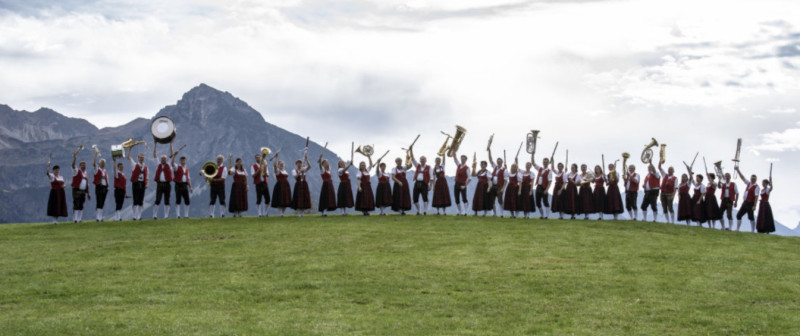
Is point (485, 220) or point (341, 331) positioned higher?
point (485, 220)

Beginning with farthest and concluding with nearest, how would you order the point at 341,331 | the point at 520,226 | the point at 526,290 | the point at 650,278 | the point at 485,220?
the point at 485,220 < the point at 520,226 < the point at 650,278 < the point at 526,290 < the point at 341,331

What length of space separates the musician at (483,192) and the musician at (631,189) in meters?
5.73

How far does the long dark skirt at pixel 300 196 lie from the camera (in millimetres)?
32594

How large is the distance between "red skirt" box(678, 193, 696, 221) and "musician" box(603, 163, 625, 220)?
2.78 meters

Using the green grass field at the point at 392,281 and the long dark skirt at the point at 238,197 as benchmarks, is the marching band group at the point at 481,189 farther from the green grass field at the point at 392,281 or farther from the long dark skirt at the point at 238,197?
the green grass field at the point at 392,281

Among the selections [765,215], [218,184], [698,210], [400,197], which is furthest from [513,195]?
[218,184]

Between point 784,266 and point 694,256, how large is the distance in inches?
91.4

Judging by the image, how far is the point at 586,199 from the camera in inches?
1303

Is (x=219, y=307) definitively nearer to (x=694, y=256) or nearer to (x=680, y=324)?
(x=680, y=324)

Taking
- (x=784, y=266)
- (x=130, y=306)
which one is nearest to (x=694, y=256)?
(x=784, y=266)

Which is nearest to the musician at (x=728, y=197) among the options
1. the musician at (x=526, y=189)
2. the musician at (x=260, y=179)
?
the musician at (x=526, y=189)

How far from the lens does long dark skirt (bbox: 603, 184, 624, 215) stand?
33750mm

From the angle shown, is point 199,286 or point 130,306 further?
point 199,286

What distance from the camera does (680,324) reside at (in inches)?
601
